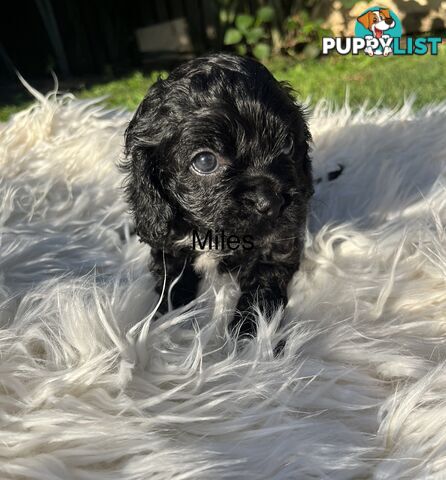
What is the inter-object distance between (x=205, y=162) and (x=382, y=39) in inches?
105

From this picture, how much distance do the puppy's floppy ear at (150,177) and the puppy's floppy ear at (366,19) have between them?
2.46 m

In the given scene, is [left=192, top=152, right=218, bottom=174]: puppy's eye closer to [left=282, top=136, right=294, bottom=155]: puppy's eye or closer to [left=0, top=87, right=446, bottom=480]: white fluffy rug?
[left=282, top=136, right=294, bottom=155]: puppy's eye

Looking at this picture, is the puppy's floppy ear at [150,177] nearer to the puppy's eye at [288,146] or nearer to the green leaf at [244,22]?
the puppy's eye at [288,146]

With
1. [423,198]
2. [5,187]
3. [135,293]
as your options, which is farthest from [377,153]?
[5,187]

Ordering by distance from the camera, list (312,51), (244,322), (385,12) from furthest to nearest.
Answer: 1. (312,51)
2. (385,12)
3. (244,322)

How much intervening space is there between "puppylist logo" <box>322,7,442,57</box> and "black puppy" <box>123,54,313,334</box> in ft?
7.58

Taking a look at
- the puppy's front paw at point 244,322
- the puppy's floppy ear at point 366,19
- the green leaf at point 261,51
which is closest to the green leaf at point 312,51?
the green leaf at point 261,51

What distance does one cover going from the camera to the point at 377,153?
1590 mm

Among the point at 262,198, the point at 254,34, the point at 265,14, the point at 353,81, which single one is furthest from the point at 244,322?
the point at 265,14

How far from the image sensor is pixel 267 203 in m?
0.82

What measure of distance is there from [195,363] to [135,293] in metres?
0.21

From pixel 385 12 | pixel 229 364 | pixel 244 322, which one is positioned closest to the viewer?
pixel 229 364

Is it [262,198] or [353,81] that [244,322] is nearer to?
[262,198]

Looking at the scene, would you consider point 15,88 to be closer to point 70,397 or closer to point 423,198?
point 423,198
